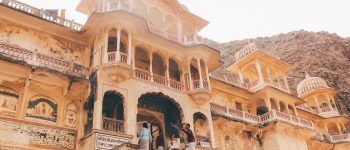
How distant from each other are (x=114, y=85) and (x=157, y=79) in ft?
10.1

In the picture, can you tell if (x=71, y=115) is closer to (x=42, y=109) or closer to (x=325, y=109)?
(x=42, y=109)

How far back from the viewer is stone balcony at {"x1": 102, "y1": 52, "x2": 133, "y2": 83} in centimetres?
1541

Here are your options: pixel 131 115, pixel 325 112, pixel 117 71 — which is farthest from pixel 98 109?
pixel 325 112

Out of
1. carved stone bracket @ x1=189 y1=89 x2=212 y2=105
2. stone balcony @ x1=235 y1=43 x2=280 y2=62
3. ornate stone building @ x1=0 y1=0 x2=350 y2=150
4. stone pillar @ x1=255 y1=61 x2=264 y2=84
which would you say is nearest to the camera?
ornate stone building @ x1=0 y1=0 x2=350 y2=150

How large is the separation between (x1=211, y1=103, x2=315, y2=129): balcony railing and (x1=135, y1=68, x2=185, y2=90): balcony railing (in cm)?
336

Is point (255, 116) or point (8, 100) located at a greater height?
point (255, 116)

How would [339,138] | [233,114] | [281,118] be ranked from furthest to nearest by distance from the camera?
1. [339,138]
2. [281,118]
3. [233,114]

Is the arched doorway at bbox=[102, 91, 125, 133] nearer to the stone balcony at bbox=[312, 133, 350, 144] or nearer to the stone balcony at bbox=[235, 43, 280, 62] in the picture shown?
the stone balcony at bbox=[235, 43, 280, 62]

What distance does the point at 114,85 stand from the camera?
15.7m

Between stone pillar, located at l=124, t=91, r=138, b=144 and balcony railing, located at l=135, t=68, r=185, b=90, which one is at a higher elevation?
balcony railing, located at l=135, t=68, r=185, b=90

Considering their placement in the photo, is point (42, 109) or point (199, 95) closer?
point (42, 109)

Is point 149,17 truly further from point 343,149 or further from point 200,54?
point 343,149

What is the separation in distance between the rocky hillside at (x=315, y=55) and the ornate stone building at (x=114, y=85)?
17.0 meters

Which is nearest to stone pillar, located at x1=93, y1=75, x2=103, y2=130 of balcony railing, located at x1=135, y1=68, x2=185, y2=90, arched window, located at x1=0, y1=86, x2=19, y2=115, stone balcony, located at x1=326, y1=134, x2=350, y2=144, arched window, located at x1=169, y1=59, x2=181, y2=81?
balcony railing, located at x1=135, y1=68, x2=185, y2=90
